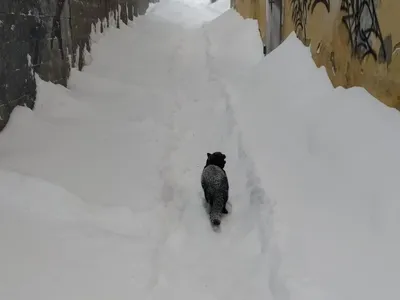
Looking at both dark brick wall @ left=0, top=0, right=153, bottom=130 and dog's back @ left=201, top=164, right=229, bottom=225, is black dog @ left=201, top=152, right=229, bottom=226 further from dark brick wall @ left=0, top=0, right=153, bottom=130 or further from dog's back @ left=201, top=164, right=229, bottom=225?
dark brick wall @ left=0, top=0, right=153, bottom=130

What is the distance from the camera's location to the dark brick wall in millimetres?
5289

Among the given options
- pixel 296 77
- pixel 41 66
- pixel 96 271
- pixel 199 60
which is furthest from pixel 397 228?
pixel 199 60

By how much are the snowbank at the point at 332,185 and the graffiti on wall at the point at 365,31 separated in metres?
0.46

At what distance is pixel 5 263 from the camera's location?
3.21m

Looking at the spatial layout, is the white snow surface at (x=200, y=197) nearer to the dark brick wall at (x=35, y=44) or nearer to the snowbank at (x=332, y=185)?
the snowbank at (x=332, y=185)

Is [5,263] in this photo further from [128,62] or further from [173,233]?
[128,62]

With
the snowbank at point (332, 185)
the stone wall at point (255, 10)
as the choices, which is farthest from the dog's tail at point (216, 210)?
the stone wall at point (255, 10)

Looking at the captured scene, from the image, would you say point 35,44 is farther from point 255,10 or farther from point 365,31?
point 255,10

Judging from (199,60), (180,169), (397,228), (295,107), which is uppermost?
(397,228)

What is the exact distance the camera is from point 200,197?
5.11m

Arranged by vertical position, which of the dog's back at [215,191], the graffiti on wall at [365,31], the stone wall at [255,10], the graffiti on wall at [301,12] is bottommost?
the stone wall at [255,10]

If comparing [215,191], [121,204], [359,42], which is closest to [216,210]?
[215,191]

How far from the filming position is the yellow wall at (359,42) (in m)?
4.42

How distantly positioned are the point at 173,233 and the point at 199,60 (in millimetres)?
9065
